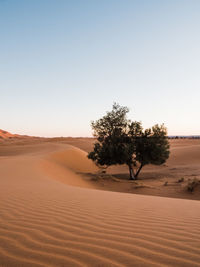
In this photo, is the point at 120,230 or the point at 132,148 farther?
the point at 132,148

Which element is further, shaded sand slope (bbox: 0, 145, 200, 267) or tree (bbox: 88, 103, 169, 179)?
tree (bbox: 88, 103, 169, 179)

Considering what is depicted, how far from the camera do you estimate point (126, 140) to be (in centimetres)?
1688

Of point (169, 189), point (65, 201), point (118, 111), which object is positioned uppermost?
point (118, 111)

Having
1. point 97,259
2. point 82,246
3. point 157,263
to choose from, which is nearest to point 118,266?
point 97,259

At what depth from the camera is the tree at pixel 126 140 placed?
53.5 ft

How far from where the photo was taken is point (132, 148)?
16250mm

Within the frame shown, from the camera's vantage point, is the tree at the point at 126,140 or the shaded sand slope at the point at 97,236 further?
the tree at the point at 126,140

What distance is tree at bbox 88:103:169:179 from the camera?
16.3 meters

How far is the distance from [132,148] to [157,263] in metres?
14.0

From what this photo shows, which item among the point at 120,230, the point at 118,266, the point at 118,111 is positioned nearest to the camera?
the point at 118,266

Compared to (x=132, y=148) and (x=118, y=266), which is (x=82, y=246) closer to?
(x=118, y=266)

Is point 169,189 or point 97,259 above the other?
point 97,259

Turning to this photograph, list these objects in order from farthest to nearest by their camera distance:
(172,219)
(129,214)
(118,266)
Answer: (129,214), (172,219), (118,266)

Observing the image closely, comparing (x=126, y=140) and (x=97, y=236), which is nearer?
(x=97, y=236)
